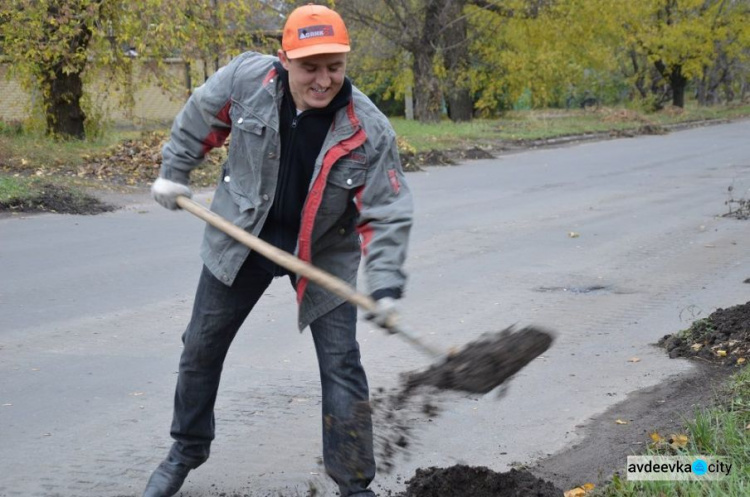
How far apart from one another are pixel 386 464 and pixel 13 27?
13683mm

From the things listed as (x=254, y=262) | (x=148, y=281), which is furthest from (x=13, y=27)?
(x=254, y=262)

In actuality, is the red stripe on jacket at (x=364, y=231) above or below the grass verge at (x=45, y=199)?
above

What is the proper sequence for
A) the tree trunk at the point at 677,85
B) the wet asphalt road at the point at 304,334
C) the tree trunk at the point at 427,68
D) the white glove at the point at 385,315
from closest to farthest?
the white glove at the point at 385,315 → the wet asphalt road at the point at 304,334 → the tree trunk at the point at 427,68 → the tree trunk at the point at 677,85

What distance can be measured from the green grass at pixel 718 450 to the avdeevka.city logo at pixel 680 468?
0.04m

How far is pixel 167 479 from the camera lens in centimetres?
409

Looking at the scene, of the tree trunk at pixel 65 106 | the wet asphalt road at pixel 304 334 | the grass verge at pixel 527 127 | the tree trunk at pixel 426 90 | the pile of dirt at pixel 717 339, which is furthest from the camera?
the tree trunk at pixel 426 90

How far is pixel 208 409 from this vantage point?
13.5 ft

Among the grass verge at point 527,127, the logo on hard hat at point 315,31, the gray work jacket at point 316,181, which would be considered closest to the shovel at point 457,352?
the gray work jacket at point 316,181

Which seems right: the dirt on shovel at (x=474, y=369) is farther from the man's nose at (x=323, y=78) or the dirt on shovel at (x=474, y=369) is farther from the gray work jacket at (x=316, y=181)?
the man's nose at (x=323, y=78)

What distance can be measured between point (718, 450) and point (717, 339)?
234 centimetres

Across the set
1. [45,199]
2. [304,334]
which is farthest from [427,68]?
[304,334]

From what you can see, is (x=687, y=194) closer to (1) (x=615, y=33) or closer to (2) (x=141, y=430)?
(2) (x=141, y=430)

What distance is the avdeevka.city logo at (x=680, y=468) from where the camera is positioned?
12.5ft

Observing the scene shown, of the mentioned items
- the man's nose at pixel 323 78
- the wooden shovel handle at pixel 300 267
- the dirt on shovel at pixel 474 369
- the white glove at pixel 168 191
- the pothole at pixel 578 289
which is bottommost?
the pothole at pixel 578 289
